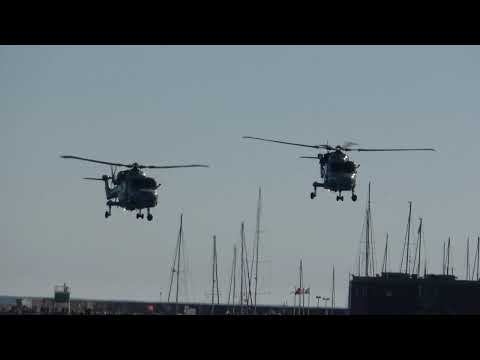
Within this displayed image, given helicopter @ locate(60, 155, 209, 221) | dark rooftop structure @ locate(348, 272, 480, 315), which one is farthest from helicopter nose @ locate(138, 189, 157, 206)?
dark rooftop structure @ locate(348, 272, 480, 315)

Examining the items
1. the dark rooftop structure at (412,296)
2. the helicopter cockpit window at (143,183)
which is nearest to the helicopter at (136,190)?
the helicopter cockpit window at (143,183)

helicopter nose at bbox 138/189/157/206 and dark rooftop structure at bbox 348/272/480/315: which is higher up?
helicopter nose at bbox 138/189/157/206

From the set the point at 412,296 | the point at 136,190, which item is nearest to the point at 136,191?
the point at 136,190

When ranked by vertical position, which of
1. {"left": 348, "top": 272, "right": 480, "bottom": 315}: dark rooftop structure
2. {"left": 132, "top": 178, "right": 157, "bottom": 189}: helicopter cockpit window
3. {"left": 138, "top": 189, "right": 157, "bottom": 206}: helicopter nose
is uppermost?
{"left": 132, "top": 178, "right": 157, "bottom": 189}: helicopter cockpit window

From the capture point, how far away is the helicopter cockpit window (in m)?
74.6

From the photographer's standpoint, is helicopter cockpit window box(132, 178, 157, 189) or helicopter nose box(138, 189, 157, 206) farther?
helicopter cockpit window box(132, 178, 157, 189)

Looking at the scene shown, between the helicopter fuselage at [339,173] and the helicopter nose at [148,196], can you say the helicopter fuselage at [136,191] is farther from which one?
the helicopter fuselage at [339,173]

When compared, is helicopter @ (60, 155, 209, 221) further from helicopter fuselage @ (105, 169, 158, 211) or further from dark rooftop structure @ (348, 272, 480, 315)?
dark rooftop structure @ (348, 272, 480, 315)

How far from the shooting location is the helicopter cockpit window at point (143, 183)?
245ft

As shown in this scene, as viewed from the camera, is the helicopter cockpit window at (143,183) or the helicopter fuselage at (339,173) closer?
the helicopter fuselage at (339,173)
